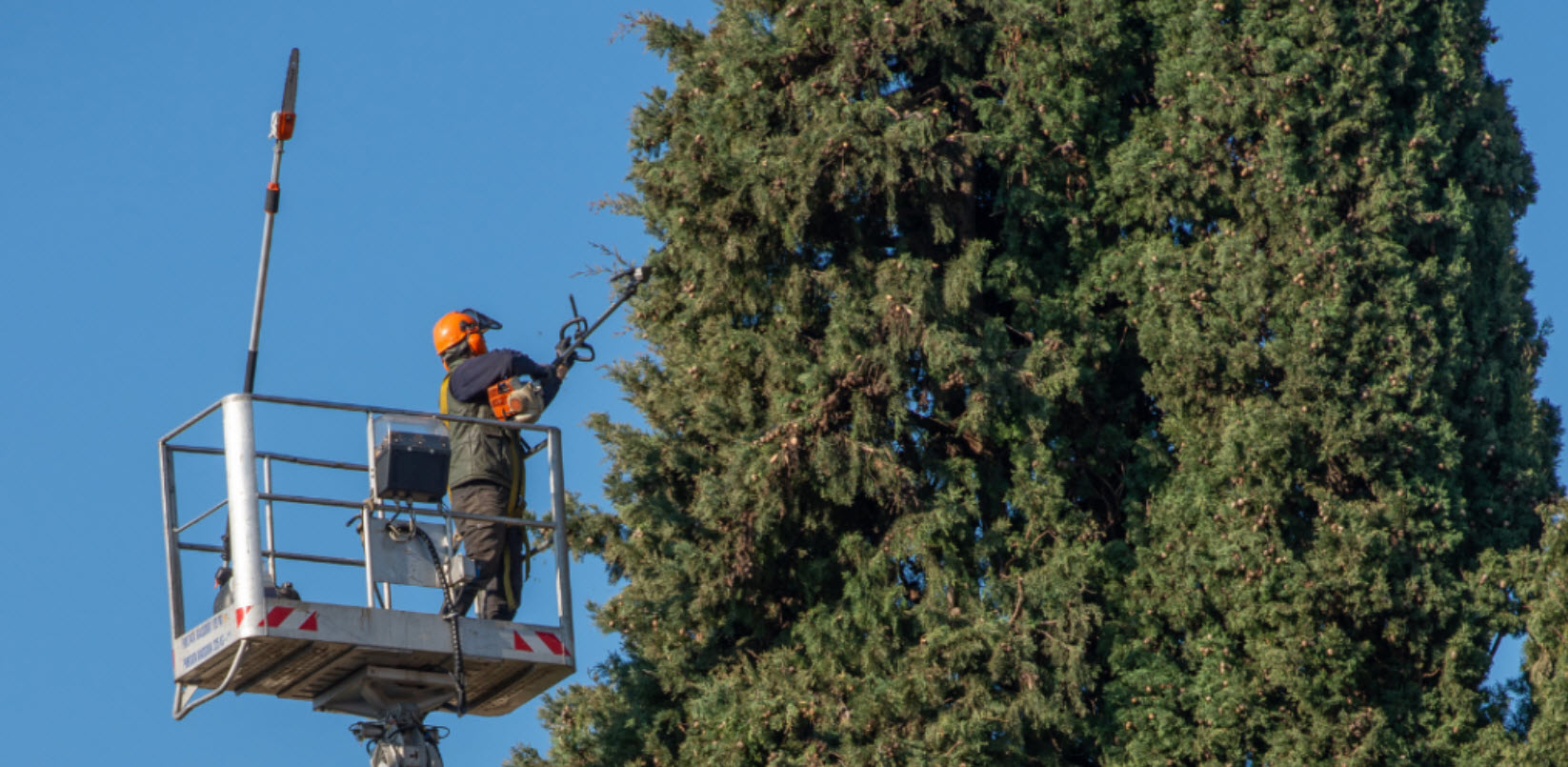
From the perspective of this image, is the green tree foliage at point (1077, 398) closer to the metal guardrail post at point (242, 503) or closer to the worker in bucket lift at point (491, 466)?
the worker in bucket lift at point (491, 466)

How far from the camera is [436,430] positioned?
1641 cm

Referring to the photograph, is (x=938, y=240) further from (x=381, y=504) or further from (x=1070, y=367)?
(x=381, y=504)

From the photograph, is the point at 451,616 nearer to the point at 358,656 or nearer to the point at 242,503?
the point at 358,656

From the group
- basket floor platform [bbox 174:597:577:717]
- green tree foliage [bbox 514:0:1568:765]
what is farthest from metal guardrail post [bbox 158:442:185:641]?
green tree foliage [bbox 514:0:1568:765]

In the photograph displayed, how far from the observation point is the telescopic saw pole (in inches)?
642

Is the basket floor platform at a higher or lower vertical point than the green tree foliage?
lower

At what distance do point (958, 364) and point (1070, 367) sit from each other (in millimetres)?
854

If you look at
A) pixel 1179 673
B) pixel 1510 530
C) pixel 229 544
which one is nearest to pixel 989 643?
pixel 1179 673

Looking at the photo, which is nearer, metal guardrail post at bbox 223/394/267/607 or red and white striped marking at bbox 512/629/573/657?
metal guardrail post at bbox 223/394/267/607

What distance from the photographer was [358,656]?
1581cm

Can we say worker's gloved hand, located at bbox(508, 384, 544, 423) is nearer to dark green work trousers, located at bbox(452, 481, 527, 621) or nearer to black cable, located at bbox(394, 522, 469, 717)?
dark green work trousers, located at bbox(452, 481, 527, 621)

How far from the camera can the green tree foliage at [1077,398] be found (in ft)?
56.5

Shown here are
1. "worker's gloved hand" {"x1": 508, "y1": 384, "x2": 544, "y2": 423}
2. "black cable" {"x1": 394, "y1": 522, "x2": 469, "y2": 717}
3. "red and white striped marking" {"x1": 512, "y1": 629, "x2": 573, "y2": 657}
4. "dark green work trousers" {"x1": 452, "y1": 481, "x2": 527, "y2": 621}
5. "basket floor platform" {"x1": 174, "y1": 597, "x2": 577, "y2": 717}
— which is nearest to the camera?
"basket floor platform" {"x1": 174, "y1": 597, "x2": 577, "y2": 717}

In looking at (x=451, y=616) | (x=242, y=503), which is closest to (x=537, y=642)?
(x=451, y=616)
